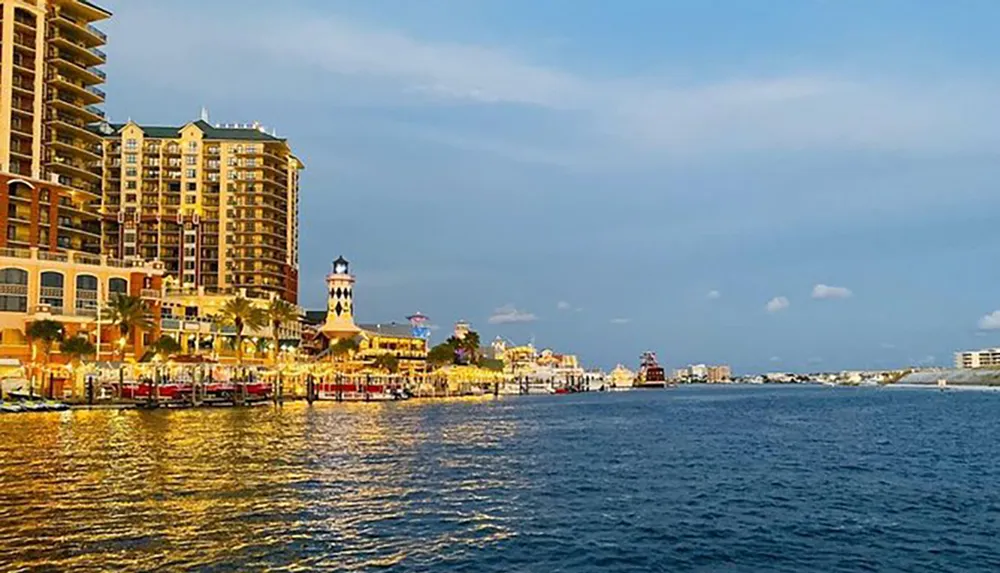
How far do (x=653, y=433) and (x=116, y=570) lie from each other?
66.2 m

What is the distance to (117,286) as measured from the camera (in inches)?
5162

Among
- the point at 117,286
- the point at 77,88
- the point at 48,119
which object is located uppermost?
the point at 77,88

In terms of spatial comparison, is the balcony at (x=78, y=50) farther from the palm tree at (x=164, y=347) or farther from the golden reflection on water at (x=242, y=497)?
the golden reflection on water at (x=242, y=497)

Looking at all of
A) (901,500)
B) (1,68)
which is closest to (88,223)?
(1,68)

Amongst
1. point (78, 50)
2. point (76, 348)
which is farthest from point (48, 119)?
point (76, 348)

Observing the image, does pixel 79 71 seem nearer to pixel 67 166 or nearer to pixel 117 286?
pixel 67 166

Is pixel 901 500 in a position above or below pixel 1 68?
below

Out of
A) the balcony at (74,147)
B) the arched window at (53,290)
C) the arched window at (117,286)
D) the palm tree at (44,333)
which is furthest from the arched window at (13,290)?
the balcony at (74,147)

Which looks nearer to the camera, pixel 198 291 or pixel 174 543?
pixel 174 543

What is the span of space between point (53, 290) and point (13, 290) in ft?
17.3

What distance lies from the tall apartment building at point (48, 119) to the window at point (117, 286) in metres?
11.1

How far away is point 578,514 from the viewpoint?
3888 centimetres

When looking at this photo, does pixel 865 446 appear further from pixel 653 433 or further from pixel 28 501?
pixel 28 501

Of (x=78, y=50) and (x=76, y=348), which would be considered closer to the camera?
(x=76, y=348)
